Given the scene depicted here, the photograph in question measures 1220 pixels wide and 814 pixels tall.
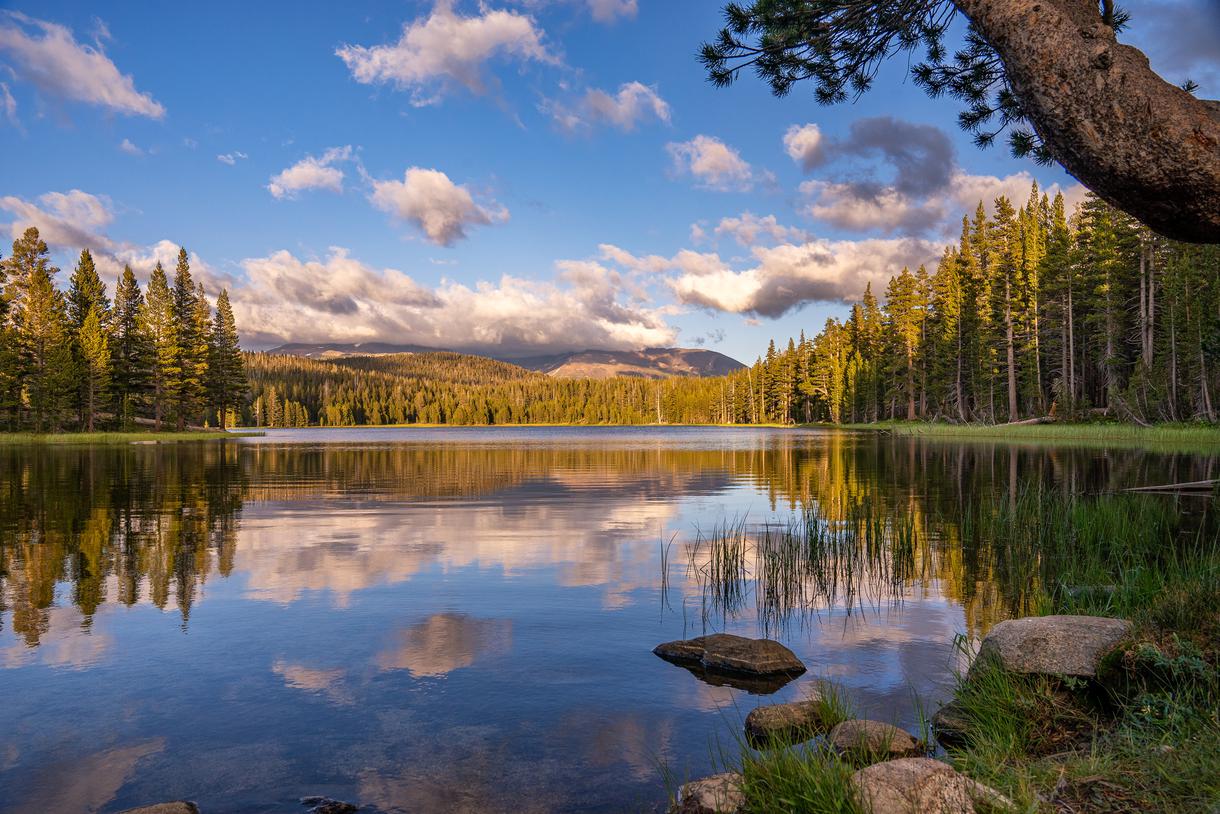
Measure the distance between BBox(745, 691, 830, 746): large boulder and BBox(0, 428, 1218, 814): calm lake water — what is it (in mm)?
A: 252

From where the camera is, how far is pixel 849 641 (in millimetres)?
9633

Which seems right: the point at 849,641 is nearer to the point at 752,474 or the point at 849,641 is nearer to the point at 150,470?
the point at 752,474

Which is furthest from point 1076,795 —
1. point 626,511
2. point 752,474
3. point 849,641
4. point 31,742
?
point 752,474

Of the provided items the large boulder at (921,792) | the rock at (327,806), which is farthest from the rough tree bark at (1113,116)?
the rock at (327,806)

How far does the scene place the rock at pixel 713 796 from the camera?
187 inches

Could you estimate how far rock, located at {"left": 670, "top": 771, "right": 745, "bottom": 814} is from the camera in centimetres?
475

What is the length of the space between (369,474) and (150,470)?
10.2m

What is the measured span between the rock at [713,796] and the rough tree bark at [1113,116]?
15.5ft

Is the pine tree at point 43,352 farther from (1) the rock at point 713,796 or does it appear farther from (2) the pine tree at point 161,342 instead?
(1) the rock at point 713,796

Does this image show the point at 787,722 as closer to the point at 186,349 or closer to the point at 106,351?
the point at 106,351

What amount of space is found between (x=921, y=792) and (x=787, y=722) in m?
2.47

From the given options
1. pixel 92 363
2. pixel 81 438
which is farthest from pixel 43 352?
pixel 81 438

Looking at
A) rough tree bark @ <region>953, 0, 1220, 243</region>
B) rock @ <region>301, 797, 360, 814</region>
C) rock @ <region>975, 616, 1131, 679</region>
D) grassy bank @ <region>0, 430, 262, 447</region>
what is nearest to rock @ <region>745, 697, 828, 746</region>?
rock @ <region>975, 616, 1131, 679</region>

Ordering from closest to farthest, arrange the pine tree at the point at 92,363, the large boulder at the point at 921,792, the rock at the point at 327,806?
the large boulder at the point at 921,792
the rock at the point at 327,806
the pine tree at the point at 92,363
